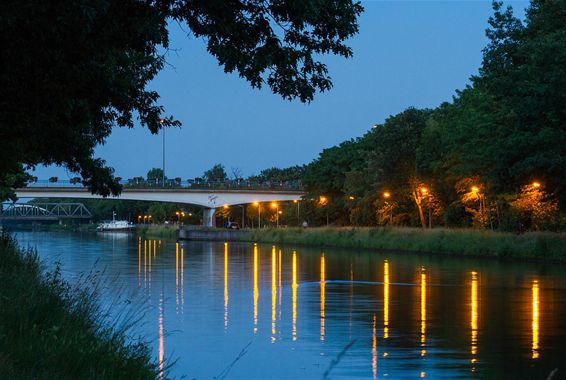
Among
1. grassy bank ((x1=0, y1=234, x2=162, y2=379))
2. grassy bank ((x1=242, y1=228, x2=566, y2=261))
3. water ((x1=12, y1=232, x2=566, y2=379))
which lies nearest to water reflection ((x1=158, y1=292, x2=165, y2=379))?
water ((x1=12, y1=232, x2=566, y2=379))

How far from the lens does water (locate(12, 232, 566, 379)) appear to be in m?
17.7

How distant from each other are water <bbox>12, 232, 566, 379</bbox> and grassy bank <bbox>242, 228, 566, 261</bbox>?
994cm

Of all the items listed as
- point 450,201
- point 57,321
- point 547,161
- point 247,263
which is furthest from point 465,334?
point 450,201

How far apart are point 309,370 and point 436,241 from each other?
176 feet

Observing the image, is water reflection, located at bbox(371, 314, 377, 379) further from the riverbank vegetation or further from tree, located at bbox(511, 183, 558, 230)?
tree, located at bbox(511, 183, 558, 230)

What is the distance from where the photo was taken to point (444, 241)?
226ft

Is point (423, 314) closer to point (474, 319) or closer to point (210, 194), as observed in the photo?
point (474, 319)

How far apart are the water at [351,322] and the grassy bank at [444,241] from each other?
9.94 meters

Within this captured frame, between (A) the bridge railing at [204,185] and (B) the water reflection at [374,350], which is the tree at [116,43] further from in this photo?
(A) the bridge railing at [204,185]

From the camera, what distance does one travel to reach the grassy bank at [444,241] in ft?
185

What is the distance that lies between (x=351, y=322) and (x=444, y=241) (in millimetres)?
45214

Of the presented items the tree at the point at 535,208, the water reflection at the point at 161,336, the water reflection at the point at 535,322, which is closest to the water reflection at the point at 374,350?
the water reflection at the point at 535,322

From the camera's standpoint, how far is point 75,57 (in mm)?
11531

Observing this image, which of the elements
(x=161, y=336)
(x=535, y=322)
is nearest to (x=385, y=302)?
(x=535, y=322)
